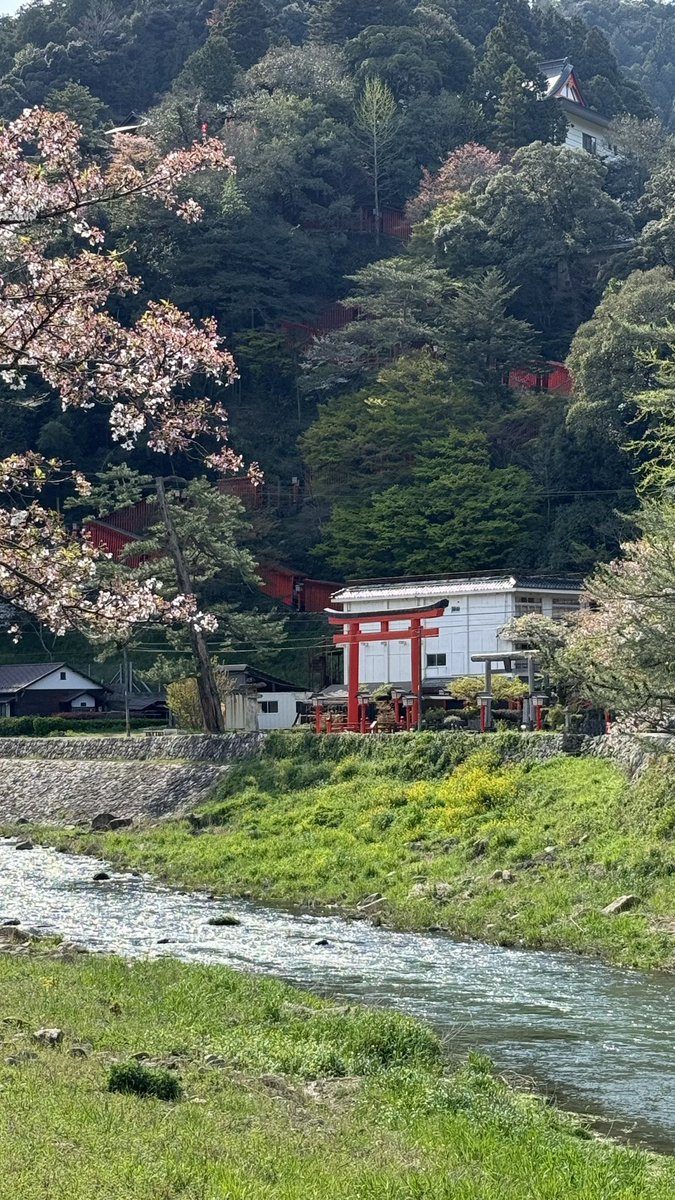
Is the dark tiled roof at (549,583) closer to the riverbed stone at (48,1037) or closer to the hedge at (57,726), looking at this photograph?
the hedge at (57,726)

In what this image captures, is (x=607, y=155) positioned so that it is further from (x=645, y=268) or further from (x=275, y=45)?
(x=645, y=268)

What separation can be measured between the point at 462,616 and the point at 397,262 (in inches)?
1220

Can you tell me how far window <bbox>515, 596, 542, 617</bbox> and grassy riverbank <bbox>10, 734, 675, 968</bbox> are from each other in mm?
12051

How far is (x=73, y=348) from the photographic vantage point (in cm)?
1326

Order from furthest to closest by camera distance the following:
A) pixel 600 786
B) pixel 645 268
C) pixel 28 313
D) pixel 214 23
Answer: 1. pixel 214 23
2. pixel 645 268
3. pixel 600 786
4. pixel 28 313

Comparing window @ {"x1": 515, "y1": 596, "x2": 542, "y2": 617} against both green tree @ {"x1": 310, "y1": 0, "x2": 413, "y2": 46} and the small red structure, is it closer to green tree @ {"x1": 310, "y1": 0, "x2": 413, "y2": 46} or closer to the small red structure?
the small red structure

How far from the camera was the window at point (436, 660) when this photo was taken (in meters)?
51.2

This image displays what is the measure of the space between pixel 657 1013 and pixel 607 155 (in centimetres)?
9015

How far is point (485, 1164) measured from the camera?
427 inches

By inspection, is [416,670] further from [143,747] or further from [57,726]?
[57,726]

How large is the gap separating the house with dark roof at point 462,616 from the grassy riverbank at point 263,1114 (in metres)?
32.8

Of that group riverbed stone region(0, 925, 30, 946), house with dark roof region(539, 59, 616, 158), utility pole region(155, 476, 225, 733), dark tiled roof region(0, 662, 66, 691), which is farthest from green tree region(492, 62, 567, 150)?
riverbed stone region(0, 925, 30, 946)

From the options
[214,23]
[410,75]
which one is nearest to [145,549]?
[410,75]

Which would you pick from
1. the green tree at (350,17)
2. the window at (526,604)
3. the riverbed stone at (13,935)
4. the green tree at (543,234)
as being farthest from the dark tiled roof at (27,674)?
the green tree at (350,17)
